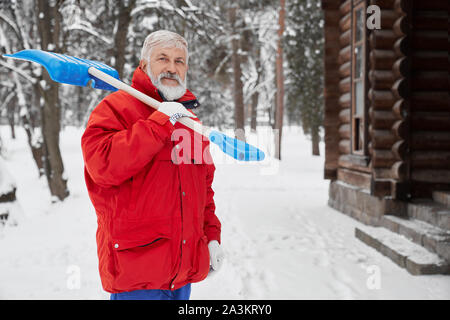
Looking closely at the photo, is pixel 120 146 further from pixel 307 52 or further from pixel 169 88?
pixel 307 52

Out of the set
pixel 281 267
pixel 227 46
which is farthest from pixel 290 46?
pixel 281 267

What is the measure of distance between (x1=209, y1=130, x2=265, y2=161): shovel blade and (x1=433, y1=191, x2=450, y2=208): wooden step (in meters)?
4.79

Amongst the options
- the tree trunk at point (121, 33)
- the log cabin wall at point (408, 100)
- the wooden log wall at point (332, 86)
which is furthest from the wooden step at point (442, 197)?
the tree trunk at point (121, 33)

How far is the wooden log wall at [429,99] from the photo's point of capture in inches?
228

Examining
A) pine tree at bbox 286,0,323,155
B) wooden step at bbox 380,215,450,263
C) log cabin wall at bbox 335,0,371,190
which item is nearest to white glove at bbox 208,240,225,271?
wooden step at bbox 380,215,450,263

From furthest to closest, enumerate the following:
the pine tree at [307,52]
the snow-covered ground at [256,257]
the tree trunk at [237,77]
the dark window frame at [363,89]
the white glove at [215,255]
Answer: the tree trunk at [237,77], the pine tree at [307,52], the dark window frame at [363,89], the snow-covered ground at [256,257], the white glove at [215,255]

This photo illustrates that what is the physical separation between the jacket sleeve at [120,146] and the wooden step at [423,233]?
13.6 feet

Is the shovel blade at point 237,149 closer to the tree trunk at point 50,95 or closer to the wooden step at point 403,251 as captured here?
the wooden step at point 403,251

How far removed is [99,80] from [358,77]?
659 cm

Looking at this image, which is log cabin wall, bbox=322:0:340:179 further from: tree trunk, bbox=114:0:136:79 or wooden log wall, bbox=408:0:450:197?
tree trunk, bbox=114:0:136:79

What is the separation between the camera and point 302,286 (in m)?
4.22

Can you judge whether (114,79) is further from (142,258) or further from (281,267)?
(281,267)

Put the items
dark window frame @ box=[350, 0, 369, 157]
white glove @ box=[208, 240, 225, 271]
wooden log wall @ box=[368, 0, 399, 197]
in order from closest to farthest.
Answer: white glove @ box=[208, 240, 225, 271] < wooden log wall @ box=[368, 0, 399, 197] < dark window frame @ box=[350, 0, 369, 157]

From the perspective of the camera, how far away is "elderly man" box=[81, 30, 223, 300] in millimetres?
1601
